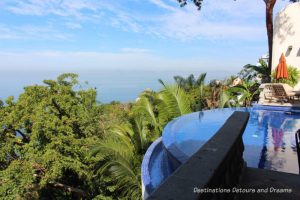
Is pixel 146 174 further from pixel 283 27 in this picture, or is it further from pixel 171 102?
pixel 283 27

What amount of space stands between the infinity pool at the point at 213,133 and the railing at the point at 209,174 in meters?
1.61

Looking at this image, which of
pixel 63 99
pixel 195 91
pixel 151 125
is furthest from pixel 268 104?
pixel 63 99

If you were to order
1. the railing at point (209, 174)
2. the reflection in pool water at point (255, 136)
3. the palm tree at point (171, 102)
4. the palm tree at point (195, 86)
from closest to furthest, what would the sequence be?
the railing at point (209, 174), the reflection in pool water at point (255, 136), the palm tree at point (171, 102), the palm tree at point (195, 86)

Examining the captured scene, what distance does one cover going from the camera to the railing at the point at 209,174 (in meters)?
1.98

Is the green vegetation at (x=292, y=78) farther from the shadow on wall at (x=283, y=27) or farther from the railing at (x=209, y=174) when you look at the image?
the railing at (x=209, y=174)

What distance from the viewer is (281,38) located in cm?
1767

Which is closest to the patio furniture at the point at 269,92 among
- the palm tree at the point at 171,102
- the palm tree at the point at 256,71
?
the palm tree at the point at 256,71

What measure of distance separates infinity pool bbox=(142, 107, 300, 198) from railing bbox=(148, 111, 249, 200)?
5.30 ft

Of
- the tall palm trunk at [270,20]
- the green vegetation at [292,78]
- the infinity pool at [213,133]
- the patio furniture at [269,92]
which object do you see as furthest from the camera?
the tall palm trunk at [270,20]

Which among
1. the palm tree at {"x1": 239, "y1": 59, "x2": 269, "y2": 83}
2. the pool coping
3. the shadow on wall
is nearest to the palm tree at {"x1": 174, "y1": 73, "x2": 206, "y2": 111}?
the palm tree at {"x1": 239, "y1": 59, "x2": 269, "y2": 83}

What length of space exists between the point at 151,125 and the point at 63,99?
15.9ft

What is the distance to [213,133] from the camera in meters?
9.13

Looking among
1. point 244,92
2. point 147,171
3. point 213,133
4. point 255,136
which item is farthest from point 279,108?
point 147,171

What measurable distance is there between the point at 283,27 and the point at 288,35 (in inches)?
24.9
